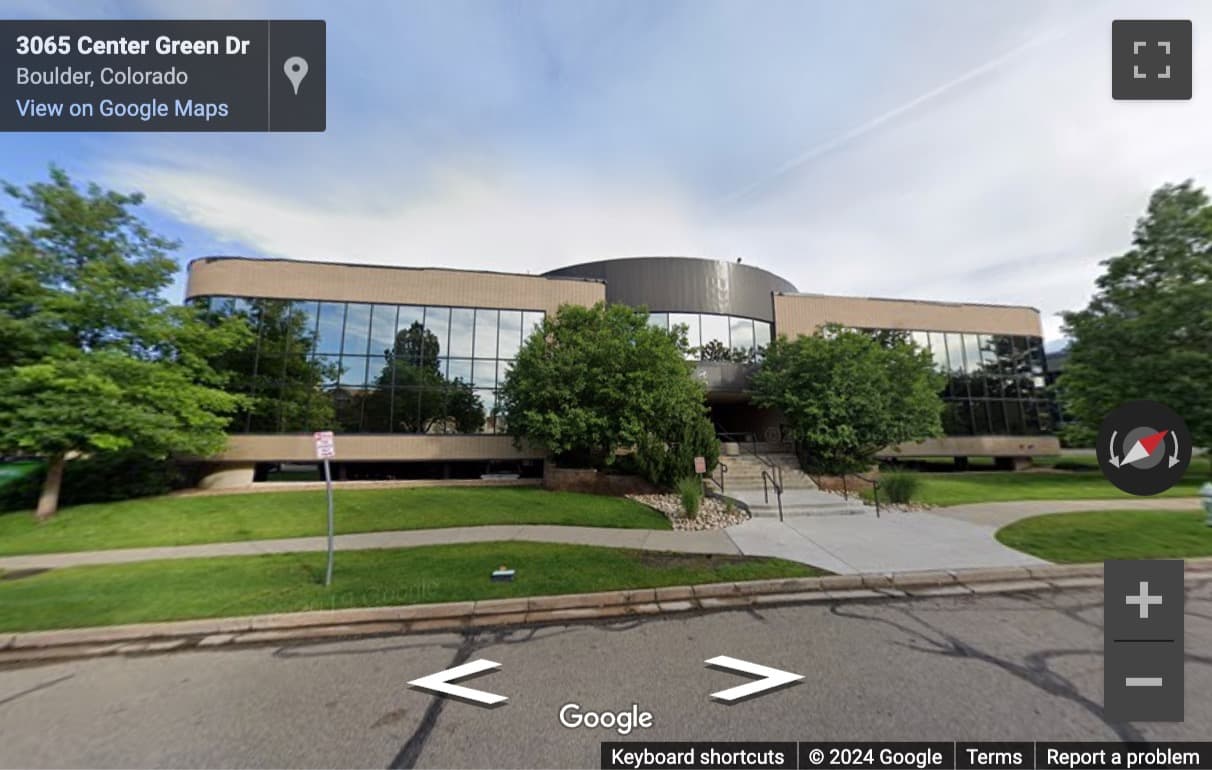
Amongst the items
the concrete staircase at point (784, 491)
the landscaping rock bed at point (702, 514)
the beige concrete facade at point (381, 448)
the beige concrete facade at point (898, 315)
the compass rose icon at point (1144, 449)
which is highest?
the beige concrete facade at point (898, 315)


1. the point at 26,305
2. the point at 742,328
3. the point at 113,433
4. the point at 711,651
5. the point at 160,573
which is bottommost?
the point at 160,573

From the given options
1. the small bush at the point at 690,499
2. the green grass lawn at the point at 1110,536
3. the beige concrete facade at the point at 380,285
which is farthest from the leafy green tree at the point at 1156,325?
the beige concrete facade at the point at 380,285

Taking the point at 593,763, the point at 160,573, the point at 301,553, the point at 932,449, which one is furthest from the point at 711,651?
the point at 932,449

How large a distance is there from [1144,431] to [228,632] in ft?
36.7

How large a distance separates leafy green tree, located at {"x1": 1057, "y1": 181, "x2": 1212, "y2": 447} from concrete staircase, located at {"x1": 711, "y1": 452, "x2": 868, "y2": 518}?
13032 millimetres

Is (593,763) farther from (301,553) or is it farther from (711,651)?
(301,553)

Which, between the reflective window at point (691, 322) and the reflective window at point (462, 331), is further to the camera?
the reflective window at point (691, 322)

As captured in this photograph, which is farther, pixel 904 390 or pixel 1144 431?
pixel 904 390

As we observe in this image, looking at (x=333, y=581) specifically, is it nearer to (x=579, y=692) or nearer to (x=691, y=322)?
(x=579, y=692)

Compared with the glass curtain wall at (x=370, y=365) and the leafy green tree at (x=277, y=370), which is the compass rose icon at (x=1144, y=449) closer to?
the glass curtain wall at (x=370, y=365)

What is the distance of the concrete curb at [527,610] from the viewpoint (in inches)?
198

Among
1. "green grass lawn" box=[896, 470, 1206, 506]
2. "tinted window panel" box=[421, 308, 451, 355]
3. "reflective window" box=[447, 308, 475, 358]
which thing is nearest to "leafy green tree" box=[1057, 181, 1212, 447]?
→ "green grass lawn" box=[896, 470, 1206, 506]

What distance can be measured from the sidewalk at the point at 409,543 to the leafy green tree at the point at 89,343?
4296 millimetres

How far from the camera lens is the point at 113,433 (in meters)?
12.2
